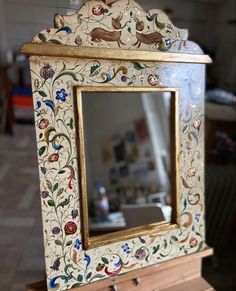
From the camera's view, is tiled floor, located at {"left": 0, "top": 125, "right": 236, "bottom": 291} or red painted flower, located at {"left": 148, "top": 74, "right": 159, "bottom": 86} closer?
red painted flower, located at {"left": 148, "top": 74, "right": 159, "bottom": 86}

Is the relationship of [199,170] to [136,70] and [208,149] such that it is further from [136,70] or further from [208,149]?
[208,149]

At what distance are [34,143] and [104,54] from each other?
0.33 m

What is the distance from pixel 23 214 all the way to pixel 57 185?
701mm

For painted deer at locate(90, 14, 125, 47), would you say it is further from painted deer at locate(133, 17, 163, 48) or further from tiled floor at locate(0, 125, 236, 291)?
tiled floor at locate(0, 125, 236, 291)

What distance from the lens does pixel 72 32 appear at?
0.54 m

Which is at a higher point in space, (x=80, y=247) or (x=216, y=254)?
(x=80, y=247)

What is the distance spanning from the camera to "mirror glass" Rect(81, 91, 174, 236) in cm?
96

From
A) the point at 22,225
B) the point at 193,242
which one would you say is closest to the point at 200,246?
the point at 193,242

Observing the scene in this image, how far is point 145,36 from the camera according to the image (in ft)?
1.97

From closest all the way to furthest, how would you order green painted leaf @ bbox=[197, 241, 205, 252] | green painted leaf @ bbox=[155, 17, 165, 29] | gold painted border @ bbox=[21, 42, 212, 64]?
gold painted border @ bbox=[21, 42, 212, 64]
green painted leaf @ bbox=[155, 17, 165, 29]
green painted leaf @ bbox=[197, 241, 205, 252]

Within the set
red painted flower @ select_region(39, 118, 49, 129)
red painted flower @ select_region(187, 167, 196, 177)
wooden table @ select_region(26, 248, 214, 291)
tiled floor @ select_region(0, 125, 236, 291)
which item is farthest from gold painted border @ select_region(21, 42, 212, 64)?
wooden table @ select_region(26, 248, 214, 291)

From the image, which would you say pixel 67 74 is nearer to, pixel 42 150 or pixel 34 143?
pixel 42 150

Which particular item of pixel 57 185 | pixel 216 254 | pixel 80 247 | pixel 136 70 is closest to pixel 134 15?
pixel 136 70

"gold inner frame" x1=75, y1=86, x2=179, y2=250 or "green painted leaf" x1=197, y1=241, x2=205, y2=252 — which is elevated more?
"gold inner frame" x1=75, y1=86, x2=179, y2=250
